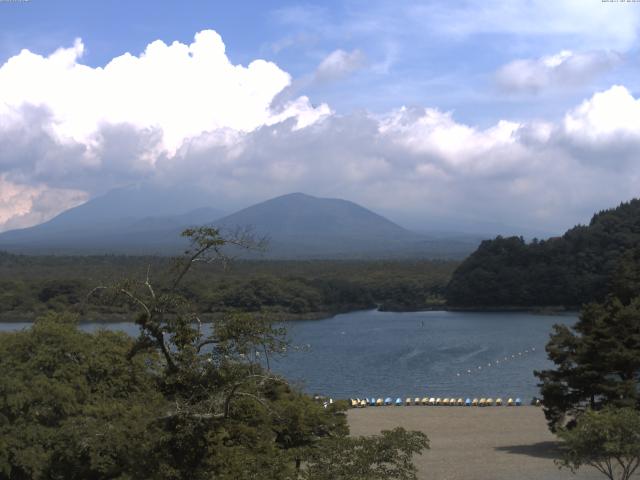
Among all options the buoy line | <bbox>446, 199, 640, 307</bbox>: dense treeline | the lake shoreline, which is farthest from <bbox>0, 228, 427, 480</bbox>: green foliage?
<bbox>446, 199, 640, 307</bbox>: dense treeline

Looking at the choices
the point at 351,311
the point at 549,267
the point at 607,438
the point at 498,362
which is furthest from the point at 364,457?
the point at 351,311

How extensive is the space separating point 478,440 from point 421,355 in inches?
807

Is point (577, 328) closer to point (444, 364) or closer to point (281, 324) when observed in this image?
point (281, 324)

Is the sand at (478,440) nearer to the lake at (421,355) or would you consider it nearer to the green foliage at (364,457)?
the lake at (421,355)

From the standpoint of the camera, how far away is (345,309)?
215ft

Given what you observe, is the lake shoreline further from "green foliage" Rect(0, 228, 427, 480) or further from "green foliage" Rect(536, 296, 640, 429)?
"green foliage" Rect(0, 228, 427, 480)

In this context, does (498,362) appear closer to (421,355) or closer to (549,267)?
(421,355)

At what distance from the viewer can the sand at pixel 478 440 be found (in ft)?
47.6

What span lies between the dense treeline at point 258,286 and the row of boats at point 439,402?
16.0 m

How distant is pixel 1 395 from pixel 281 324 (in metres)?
5.56

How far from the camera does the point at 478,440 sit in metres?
18.4

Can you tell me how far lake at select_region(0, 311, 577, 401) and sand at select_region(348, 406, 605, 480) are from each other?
9.97ft

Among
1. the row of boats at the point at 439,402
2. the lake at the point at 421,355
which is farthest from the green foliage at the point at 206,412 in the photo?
the row of boats at the point at 439,402

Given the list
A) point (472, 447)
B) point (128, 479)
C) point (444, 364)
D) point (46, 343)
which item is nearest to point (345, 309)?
point (444, 364)
